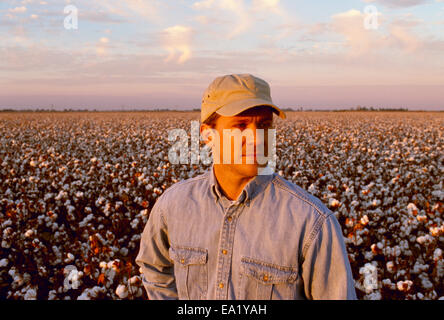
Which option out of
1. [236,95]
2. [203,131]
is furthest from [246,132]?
[203,131]

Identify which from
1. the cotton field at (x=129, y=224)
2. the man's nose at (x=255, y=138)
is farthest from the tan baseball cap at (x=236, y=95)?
the cotton field at (x=129, y=224)

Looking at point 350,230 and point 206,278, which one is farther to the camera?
point 350,230

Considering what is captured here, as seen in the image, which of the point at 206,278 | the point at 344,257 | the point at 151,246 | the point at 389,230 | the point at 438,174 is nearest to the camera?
the point at 344,257

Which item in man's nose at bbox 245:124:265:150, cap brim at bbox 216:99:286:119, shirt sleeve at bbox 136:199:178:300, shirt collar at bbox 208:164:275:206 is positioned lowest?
shirt sleeve at bbox 136:199:178:300

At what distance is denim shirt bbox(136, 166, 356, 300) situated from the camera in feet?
5.30

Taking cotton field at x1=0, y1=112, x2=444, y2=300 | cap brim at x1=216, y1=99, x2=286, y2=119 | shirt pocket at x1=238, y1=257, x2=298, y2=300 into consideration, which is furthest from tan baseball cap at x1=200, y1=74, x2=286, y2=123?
cotton field at x1=0, y1=112, x2=444, y2=300

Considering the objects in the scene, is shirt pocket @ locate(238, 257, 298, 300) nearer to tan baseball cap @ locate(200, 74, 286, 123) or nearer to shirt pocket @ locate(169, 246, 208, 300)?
shirt pocket @ locate(169, 246, 208, 300)

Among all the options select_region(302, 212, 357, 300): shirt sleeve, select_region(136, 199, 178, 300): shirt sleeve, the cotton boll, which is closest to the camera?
select_region(302, 212, 357, 300): shirt sleeve

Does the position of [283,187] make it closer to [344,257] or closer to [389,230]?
[344,257]

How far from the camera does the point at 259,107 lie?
1711 millimetres

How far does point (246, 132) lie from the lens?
5.54 feet

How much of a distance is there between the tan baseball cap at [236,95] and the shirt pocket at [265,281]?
678 millimetres
